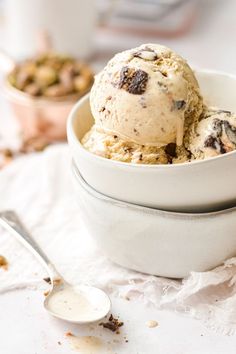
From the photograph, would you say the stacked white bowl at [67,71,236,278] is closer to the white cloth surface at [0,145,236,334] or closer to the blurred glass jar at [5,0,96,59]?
the white cloth surface at [0,145,236,334]

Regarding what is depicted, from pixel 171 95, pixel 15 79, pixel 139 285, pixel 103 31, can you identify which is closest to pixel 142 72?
pixel 171 95

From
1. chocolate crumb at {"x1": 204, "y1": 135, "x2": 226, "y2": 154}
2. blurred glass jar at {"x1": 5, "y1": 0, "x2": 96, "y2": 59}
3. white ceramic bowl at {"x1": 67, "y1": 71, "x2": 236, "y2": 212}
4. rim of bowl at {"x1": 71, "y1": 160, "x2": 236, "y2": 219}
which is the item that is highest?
chocolate crumb at {"x1": 204, "y1": 135, "x2": 226, "y2": 154}

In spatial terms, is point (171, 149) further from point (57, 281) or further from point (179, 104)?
point (57, 281)

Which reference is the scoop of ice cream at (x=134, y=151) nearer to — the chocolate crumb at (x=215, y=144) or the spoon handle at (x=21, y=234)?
the chocolate crumb at (x=215, y=144)

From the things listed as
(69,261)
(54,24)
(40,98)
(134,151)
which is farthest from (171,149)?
(54,24)

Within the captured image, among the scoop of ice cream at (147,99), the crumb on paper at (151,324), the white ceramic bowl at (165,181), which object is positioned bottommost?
the crumb on paper at (151,324)

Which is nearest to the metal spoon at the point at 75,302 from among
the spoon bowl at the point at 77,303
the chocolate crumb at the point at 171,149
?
the spoon bowl at the point at 77,303

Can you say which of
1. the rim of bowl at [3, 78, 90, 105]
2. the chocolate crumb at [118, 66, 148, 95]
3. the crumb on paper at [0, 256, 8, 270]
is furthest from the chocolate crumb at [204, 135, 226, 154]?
the rim of bowl at [3, 78, 90, 105]
